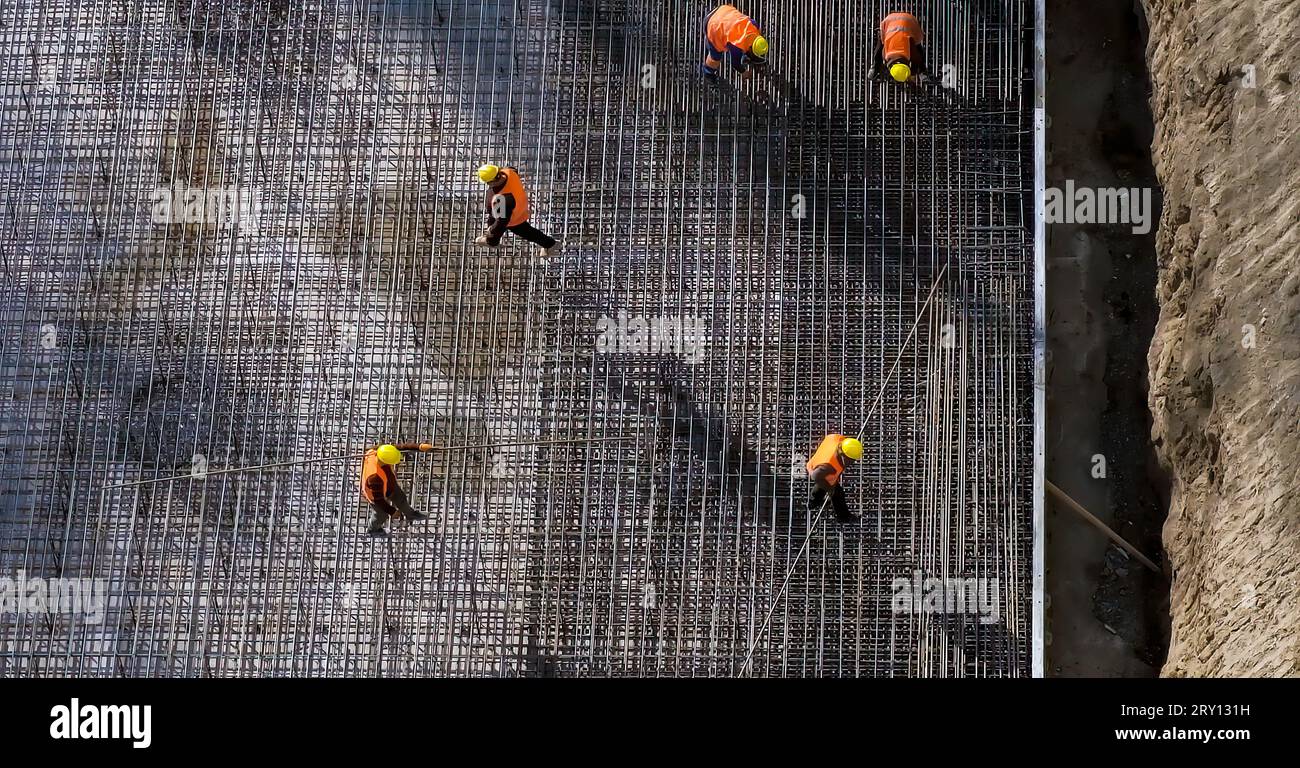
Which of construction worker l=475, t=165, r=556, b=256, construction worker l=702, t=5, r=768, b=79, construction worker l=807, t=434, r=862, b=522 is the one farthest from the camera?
construction worker l=702, t=5, r=768, b=79

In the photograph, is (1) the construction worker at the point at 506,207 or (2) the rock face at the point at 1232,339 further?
(1) the construction worker at the point at 506,207

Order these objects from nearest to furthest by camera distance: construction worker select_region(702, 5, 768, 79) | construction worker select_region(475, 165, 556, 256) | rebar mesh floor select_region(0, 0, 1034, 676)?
1. construction worker select_region(475, 165, 556, 256)
2. rebar mesh floor select_region(0, 0, 1034, 676)
3. construction worker select_region(702, 5, 768, 79)
